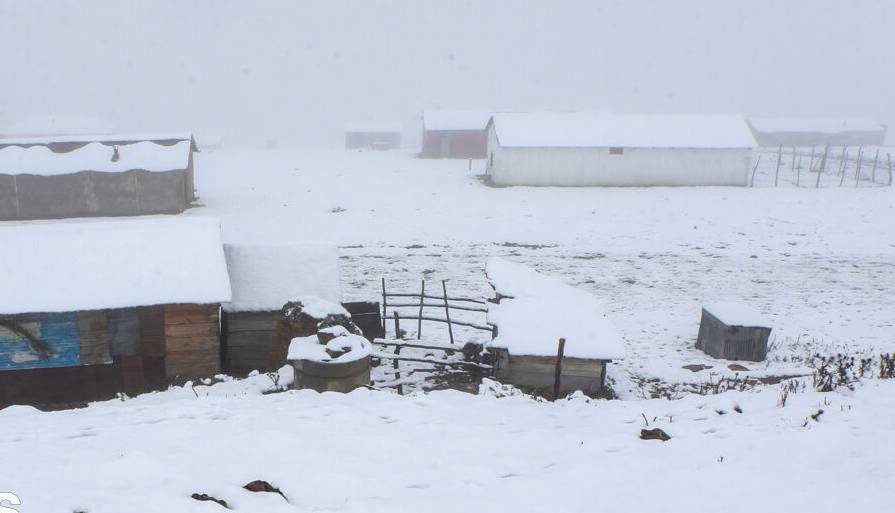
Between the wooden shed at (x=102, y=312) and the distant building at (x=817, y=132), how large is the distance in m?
76.3

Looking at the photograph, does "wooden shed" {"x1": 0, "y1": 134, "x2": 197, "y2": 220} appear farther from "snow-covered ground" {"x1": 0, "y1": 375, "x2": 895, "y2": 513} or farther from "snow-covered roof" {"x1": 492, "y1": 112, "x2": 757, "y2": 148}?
"snow-covered ground" {"x1": 0, "y1": 375, "x2": 895, "y2": 513}

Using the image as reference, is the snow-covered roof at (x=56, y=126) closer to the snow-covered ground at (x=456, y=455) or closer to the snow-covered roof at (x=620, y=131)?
the snow-covered roof at (x=620, y=131)

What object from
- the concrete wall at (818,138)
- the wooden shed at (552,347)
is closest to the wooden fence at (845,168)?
the concrete wall at (818,138)

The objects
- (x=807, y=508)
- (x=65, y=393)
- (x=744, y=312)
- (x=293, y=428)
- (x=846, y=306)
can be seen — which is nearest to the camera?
(x=807, y=508)

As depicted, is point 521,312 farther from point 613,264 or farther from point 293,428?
point 613,264

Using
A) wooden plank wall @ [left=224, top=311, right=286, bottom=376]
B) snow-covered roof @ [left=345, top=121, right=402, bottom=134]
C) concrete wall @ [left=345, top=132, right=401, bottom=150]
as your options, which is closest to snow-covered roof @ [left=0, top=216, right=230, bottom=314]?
wooden plank wall @ [left=224, top=311, right=286, bottom=376]

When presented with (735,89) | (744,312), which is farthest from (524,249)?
(735,89)

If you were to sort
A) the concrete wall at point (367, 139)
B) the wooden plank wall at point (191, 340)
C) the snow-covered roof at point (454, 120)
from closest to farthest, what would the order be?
1. the wooden plank wall at point (191, 340)
2. the snow-covered roof at point (454, 120)
3. the concrete wall at point (367, 139)

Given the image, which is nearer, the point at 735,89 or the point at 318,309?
the point at 318,309

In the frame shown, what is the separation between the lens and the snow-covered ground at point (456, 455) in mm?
5727

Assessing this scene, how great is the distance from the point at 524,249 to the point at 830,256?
11376 millimetres

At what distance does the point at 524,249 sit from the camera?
914 inches

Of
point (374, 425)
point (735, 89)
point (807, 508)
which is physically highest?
point (735, 89)

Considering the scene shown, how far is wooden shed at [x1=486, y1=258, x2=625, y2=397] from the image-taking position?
11031 millimetres
